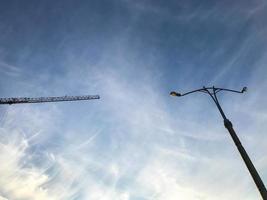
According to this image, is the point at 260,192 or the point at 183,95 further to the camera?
the point at 183,95

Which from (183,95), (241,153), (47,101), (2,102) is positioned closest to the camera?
(241,153)

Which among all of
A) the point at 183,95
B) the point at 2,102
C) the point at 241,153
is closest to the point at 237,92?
the point at 183,95

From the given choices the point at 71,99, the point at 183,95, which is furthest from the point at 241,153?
the point at 71,99

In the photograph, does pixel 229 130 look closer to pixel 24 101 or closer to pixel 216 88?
pixel 216 88

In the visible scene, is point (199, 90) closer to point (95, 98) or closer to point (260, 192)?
point (260, 192)

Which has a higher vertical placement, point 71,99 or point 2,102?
point 71,99

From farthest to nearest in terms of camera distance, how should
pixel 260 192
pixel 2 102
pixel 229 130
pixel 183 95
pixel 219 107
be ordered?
pixel 2 102 → pixel 183 95 → pixel 219 107 → pixel 229 130 → pixel 260 192

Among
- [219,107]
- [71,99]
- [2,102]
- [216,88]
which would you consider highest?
[71,99]

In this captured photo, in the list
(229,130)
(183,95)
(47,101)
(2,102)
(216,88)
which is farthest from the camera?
(47,101)

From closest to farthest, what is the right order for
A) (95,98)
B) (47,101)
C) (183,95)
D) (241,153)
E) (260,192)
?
(260,192) < (241,153) < (183,95) < (47,101) < (95,98)

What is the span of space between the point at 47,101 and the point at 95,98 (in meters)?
23.6

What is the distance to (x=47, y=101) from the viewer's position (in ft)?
410

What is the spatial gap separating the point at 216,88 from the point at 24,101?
11170 centimetres

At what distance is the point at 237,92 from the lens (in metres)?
16.9
